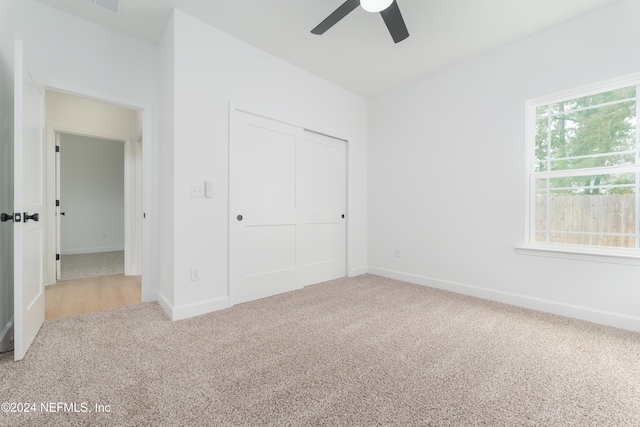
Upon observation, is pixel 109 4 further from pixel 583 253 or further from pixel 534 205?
pixel 583 253

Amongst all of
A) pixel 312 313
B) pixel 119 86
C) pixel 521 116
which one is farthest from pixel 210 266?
pixel 521 116

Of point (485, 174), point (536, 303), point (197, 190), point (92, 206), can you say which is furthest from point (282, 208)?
point (92, 206)

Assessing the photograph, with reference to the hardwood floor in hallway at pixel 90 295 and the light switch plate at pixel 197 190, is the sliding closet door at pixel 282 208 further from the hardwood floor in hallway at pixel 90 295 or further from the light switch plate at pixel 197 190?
the hardwood floor in hallway at pixel 90 295

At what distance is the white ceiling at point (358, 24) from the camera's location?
2.32 m

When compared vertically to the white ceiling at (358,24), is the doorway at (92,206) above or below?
below

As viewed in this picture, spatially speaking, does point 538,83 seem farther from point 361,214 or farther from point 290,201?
point 290,201

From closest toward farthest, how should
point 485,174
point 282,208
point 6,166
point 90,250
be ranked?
point 6,166
point 485,174
point 282,208
point 90,250

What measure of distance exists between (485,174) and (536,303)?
1.39 metres

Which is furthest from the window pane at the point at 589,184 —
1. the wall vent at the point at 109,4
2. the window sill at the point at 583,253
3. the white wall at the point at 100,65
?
the wall vent at the point at 109,4

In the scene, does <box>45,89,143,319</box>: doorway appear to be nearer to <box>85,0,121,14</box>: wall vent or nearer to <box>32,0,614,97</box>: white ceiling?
<box>85,0,121,14</box>: wall vent

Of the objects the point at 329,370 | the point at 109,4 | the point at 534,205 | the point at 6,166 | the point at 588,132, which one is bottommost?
the point at 329,370

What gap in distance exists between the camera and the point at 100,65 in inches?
102

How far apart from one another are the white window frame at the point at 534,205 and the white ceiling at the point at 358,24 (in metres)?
0.66

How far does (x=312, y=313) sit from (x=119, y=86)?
114 inches
